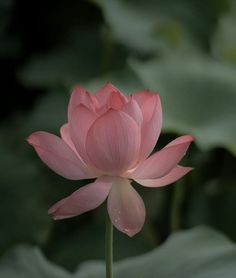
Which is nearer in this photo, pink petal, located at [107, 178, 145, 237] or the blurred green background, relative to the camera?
pink petal, located at [107, 178, 145, 237]

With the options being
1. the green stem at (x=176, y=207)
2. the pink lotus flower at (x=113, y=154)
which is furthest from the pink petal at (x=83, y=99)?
the green stem at (x=176, y=207)

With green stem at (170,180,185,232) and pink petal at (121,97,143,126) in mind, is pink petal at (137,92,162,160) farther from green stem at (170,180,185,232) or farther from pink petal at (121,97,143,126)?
green stem at (170,180,185,232)

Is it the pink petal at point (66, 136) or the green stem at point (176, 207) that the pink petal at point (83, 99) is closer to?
the pink petal at point (66, 136)

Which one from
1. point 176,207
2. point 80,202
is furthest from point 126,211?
point 176,207

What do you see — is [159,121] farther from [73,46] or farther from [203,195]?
[73,46]

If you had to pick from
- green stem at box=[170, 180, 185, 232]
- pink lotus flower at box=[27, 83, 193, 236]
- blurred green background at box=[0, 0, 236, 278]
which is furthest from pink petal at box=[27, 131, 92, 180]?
green stem at box=[170, 180, 185, 232]

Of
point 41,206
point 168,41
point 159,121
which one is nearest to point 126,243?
point 41,206
